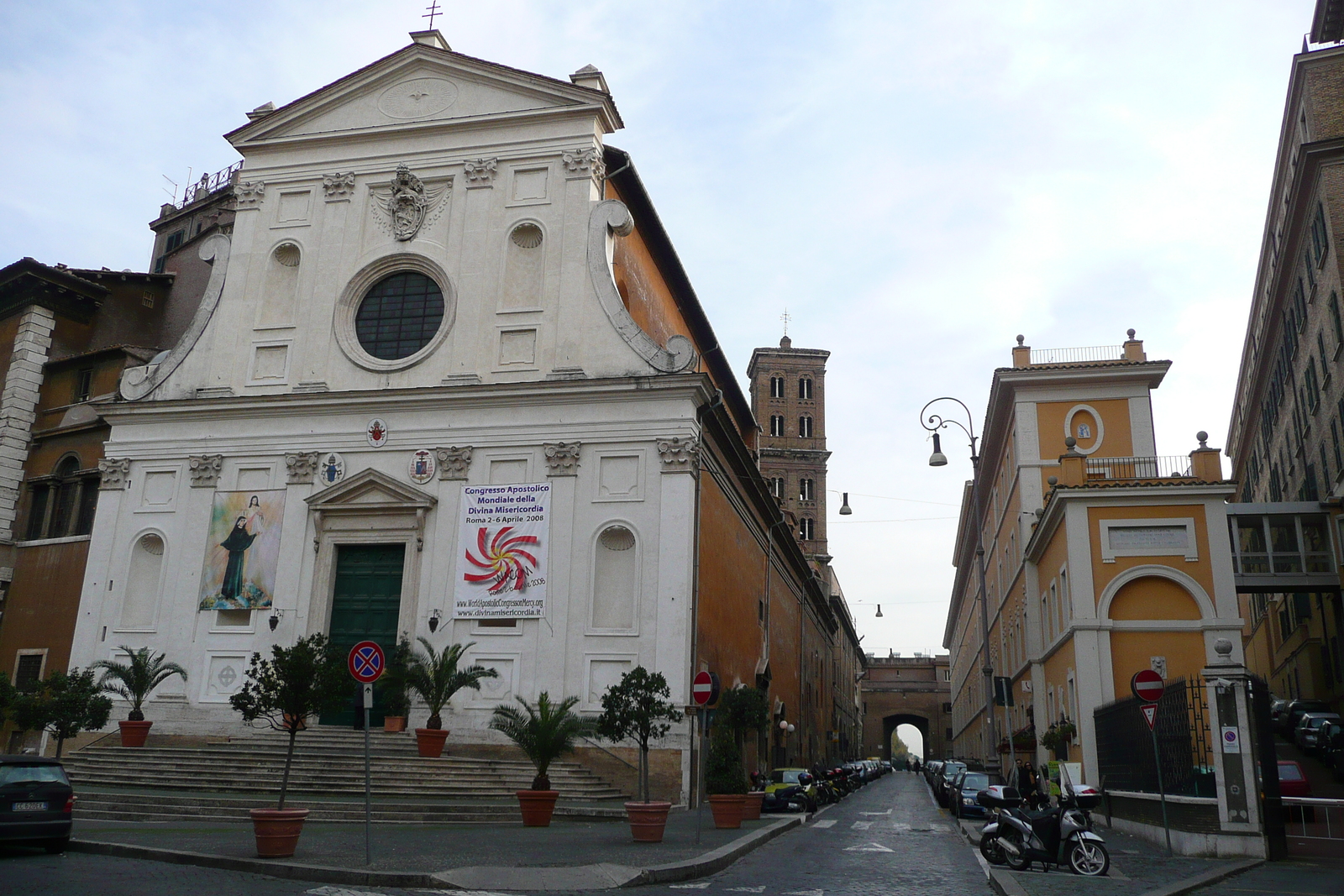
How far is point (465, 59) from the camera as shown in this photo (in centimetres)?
2775

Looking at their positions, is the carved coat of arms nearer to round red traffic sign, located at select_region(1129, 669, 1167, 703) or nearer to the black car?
the black car

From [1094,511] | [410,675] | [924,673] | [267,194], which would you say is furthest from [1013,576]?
[924,673]

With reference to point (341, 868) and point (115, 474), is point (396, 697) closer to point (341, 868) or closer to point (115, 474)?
point (115, 474)

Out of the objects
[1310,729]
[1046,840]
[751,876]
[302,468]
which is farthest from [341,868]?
[1310,729]

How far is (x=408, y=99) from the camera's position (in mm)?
28219

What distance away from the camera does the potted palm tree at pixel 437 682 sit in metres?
21.5

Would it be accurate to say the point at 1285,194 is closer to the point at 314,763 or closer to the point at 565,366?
the point at 565,366

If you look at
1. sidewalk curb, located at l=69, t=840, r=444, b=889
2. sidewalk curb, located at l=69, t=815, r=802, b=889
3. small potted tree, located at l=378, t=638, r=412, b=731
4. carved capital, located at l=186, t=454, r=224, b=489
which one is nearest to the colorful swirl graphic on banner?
small potted tree, located at l=378, t=638, r=412, b=731

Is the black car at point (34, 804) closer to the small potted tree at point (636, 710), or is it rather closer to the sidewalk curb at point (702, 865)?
the sidewalk curb at point (702, 865)

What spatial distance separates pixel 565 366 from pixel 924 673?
329 ft

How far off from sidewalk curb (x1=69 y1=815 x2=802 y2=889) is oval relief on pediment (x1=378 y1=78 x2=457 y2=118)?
2013cm

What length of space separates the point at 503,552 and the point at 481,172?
9.77 m

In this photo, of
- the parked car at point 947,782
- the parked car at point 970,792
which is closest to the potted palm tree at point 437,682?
the parked car at point 970,792

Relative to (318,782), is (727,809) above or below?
below
